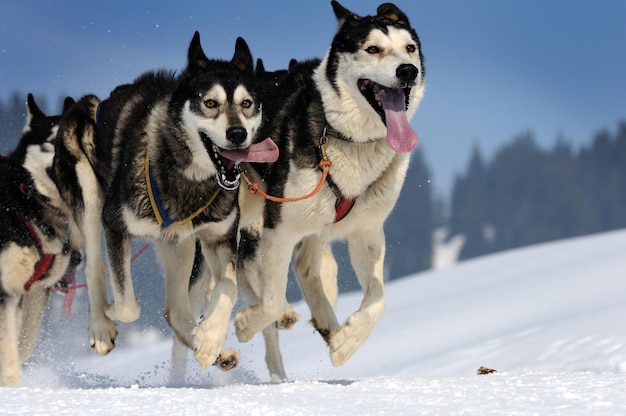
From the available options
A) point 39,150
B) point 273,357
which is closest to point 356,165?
point 273,357

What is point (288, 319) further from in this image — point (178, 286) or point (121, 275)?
point (121, 275)

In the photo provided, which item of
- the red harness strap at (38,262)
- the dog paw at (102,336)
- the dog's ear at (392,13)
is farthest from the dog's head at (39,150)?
the dog's ear at (392,13)

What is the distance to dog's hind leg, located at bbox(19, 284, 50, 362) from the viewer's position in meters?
6.50

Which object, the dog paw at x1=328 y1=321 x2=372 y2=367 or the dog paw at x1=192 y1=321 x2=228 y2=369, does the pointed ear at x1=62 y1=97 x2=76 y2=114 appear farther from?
the dog paw at x1=328 y1=321 x2=372 y2=367

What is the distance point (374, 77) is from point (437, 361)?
153 inches

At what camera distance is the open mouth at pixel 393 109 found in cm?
477

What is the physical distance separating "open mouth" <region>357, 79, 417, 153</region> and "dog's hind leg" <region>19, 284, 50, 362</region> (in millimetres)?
2765

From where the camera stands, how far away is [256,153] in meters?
4.77

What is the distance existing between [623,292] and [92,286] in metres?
5.47

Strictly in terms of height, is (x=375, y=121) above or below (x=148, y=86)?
below

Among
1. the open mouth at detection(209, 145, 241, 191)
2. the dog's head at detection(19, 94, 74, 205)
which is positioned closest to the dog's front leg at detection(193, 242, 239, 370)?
the open mouth at detection(209, 145, 241, 191)

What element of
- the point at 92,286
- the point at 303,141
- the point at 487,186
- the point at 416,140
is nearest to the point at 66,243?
the point at 92,286

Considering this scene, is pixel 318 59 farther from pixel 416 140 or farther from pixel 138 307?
pixel 138 307

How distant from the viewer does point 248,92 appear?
4.86 meters
